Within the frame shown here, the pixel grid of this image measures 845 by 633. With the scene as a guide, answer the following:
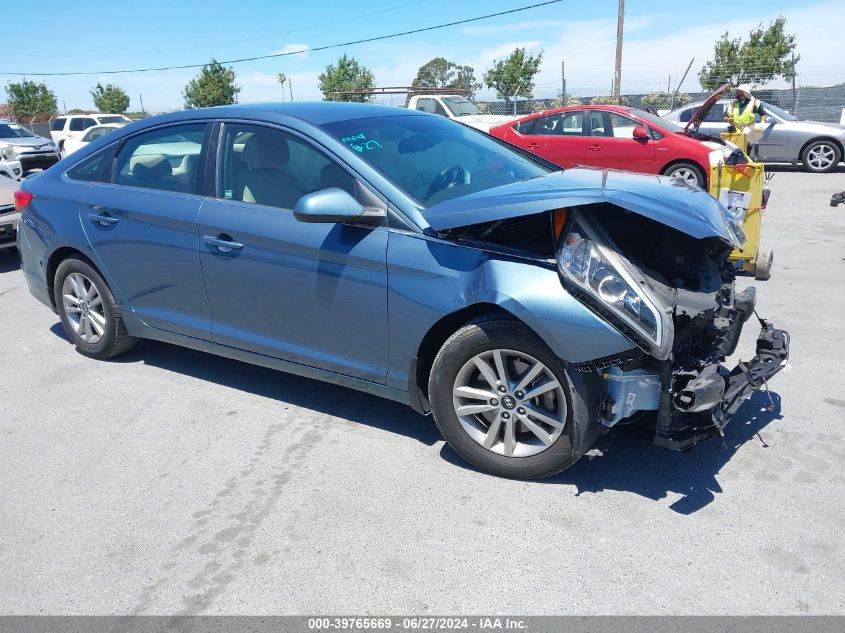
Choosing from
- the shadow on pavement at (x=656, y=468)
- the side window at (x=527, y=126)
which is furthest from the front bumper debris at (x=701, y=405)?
the side window at (x=527, y=126)

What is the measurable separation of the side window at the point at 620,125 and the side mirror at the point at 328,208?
9.73 metres

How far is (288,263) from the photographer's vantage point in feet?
12.3

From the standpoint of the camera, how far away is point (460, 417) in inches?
133

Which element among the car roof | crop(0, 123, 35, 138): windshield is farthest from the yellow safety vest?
crop(0, 123, 35, 138): windshield

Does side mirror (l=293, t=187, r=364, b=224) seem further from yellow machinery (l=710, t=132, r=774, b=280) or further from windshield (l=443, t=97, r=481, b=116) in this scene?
windshield (l=443, t=97, r=481, b=116)

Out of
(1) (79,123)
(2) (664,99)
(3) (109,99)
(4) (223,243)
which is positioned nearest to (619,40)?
(2) (664,99)

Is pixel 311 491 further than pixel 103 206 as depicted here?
No

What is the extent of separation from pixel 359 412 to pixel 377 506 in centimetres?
104

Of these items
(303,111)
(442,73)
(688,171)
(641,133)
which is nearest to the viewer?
(303,111)

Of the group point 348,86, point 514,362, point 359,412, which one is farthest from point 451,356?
point 348,86

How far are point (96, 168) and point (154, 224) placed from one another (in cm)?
86

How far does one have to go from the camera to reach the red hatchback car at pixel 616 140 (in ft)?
37.7

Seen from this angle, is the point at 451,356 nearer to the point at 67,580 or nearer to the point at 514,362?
the point at 514,362

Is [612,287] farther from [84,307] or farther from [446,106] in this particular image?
[446,106]
